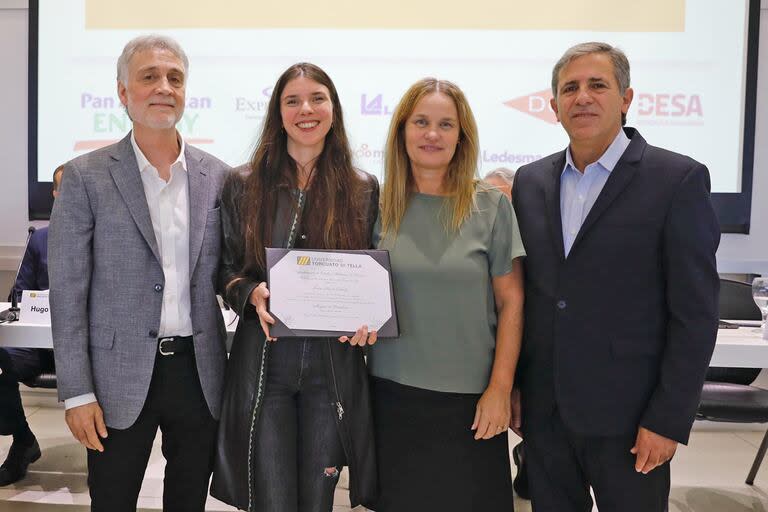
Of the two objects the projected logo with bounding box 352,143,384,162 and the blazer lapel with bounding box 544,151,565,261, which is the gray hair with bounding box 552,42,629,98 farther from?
the projected logo with bounding box 352,143,384,162

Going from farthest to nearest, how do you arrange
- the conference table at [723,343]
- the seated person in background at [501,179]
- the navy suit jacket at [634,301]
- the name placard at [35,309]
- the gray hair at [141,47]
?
the seated person in background at [501,179] < the name placard at [35,309] < the conference table at [723,343] < the gray hair at [141,47] < the navy suit jacket at [634,301]

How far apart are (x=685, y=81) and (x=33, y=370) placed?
4586 mm

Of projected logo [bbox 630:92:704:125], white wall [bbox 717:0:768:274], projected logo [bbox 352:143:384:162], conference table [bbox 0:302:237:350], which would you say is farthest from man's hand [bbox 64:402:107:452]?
white wall [bbox 717:0:768:274]

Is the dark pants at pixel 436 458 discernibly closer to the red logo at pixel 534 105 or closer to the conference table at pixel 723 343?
the conference table at pixel 723 343

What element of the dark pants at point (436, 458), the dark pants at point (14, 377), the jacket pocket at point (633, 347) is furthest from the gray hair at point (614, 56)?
the dark pants at point (14, 377)

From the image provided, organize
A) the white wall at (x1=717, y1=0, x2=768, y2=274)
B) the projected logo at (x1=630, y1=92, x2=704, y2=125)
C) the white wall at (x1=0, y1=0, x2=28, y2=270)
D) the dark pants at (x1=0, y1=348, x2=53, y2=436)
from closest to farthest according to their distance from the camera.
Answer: the dark pants at (x1=0, y1=348, x2=53, y2=436) → the projected logo at (x1=630, y1=92, x2=704, y2=125) → the white wall at (x1=717, y1=0, x2=768, y2=274) → the white wall at (x1=0, y1=0, x2=28, y2=270)

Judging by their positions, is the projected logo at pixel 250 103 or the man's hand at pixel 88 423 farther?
the projected logo at pixel 250 103

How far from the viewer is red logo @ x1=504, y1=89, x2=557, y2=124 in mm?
4309

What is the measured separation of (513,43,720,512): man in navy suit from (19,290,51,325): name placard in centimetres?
206

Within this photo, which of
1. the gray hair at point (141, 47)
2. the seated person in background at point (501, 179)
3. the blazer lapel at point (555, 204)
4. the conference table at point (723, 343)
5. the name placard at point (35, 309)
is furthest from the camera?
the seated person in background at point (501, 179)

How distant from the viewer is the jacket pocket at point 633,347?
1618 mm

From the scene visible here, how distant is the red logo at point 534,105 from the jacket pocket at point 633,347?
2994mm

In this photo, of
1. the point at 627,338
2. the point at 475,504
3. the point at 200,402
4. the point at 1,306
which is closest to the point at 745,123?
the point at 627,338

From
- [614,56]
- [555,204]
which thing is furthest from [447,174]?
[614,56]
